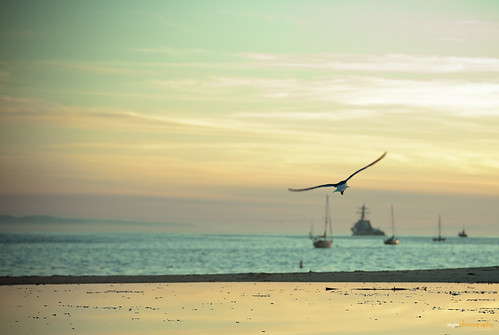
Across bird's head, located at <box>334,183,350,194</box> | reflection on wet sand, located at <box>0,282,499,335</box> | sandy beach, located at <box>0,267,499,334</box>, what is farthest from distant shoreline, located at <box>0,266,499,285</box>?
bird's head, located at <box>334,183,350,194</box>

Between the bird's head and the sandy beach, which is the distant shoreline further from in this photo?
the bird's head

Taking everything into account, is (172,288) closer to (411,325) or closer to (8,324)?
(8,324)

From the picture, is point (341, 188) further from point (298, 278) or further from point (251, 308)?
point (298, 278)

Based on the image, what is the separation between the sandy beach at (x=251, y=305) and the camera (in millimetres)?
21609

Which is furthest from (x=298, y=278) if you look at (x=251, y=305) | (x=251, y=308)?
(x=251, y=308)

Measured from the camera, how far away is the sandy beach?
21.6 meters

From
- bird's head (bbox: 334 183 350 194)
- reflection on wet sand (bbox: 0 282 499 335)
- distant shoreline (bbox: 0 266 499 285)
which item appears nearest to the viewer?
reflection on wet sand (bbox: 0 282 499 335)

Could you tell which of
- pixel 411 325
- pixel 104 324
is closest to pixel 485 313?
pixel 411 325

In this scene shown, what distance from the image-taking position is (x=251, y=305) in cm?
2784

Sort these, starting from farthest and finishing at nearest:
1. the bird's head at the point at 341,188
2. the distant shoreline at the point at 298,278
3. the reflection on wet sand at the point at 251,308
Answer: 1. the distant shoreline at the point at 298,278
2. the bird's head at the point at 341,188
3. the reflection on wet sand at the point at 251,308

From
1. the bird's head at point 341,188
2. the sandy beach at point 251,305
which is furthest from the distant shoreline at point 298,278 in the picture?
the bird's head at point 341,188

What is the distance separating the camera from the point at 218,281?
41375 mm

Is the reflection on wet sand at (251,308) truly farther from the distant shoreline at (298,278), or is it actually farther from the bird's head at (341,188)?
the bird's head at (341,188)

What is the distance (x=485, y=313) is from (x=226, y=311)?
8.94 m
